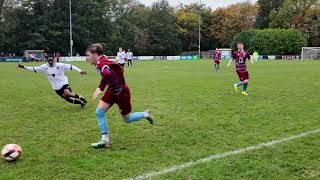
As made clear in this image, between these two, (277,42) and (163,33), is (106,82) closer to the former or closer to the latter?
(277,42)

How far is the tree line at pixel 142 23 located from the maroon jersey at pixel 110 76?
7193 cm

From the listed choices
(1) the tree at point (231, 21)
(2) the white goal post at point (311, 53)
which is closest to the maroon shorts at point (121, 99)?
(2) the white goal post at point (311, 53)

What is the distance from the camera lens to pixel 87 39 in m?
80.8

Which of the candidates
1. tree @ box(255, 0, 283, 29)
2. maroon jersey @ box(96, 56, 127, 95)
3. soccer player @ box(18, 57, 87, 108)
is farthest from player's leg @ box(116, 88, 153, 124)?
tree @ box(255, 0, 283, 29)

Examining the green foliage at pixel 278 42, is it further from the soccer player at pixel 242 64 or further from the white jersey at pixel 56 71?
the white jersey at pixel 56 71

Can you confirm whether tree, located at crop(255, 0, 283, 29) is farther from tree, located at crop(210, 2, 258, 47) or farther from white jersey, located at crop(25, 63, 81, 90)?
white jersey, located at crop(25, 63, 81, 90)

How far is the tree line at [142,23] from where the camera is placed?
254 ft

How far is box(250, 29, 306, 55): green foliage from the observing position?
3073 inches

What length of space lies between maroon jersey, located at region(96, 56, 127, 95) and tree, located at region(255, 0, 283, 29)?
9558cm

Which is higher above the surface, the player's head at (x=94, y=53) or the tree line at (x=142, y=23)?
the tree line at (x=142, y=23)

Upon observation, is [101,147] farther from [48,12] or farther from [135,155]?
[48,12]

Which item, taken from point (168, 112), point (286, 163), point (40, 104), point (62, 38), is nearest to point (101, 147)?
point (286, 163)

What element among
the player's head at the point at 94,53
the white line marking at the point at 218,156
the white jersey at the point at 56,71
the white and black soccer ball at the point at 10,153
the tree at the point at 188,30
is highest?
the tree at the point at 188,30

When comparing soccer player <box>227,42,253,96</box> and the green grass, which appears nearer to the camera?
the green grass
